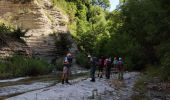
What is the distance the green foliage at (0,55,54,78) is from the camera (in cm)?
3687

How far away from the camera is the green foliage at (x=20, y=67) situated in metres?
36.9

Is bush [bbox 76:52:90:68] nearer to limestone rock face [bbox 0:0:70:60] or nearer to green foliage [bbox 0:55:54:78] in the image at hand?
limestone rock face [bbox 0:0:70:60]

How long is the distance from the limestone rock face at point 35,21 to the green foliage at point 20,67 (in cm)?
799

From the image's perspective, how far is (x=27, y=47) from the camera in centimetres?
4622

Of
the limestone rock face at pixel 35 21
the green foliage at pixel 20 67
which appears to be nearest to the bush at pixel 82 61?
the limestone rock face at pixel 35 21

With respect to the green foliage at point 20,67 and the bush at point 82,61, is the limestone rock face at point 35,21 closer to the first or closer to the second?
the bush at point 82,61

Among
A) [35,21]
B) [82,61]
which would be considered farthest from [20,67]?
[82,61]

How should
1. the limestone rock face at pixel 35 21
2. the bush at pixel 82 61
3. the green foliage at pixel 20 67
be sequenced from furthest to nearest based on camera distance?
1. the bush at pixel 82 61
2. the limestone rock face at pixel 35 21
3. the green foliage at pixel 20 67

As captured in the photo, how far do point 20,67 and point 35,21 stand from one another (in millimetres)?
14235

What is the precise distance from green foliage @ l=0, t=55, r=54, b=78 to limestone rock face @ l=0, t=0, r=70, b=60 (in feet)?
26.2

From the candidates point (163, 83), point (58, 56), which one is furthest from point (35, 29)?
point (163, 83)

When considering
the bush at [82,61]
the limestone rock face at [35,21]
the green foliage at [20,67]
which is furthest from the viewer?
the bush at [82,61]

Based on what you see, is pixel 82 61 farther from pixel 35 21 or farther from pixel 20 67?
pixel 20 67

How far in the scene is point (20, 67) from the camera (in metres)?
37.8
